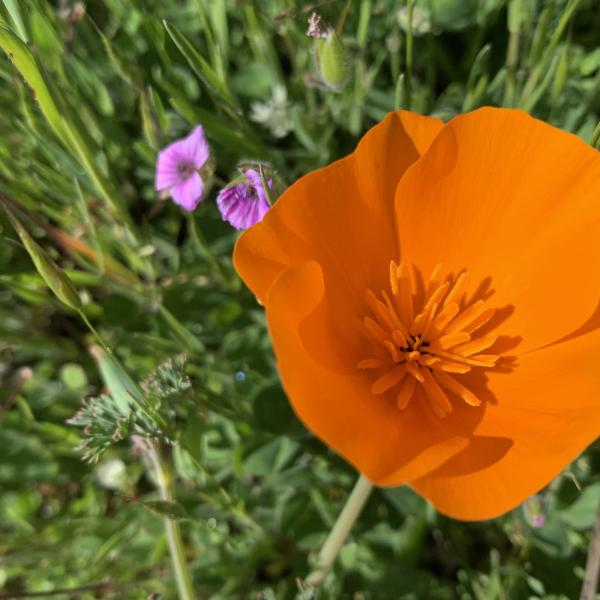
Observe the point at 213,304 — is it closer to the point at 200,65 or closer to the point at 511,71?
the point at 200,65

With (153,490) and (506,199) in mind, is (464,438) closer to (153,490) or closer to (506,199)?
(506,199)

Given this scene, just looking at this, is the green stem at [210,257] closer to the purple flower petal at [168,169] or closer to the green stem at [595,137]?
the purple flower petal at [168,169]

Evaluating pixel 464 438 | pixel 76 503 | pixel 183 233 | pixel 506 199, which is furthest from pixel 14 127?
pixel 464 438

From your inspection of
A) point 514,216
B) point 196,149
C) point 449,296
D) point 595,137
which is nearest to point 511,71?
point 595,137

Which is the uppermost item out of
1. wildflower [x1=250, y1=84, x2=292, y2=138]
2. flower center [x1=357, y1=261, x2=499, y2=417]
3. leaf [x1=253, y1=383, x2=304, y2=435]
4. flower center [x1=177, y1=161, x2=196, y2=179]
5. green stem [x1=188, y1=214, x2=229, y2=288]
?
flower center [x1=177, y1=161, x2=196, y2=179]

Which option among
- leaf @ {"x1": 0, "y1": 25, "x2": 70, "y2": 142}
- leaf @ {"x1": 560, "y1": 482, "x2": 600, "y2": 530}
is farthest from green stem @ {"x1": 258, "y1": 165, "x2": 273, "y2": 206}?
leaf @ {"x1": 560, "y1": 482, "x2": 600, "y2": 530}

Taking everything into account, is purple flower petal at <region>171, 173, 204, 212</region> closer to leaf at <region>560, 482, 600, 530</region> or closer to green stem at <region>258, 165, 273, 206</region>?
green stem at <region>258, 165, 273, 206</region>
